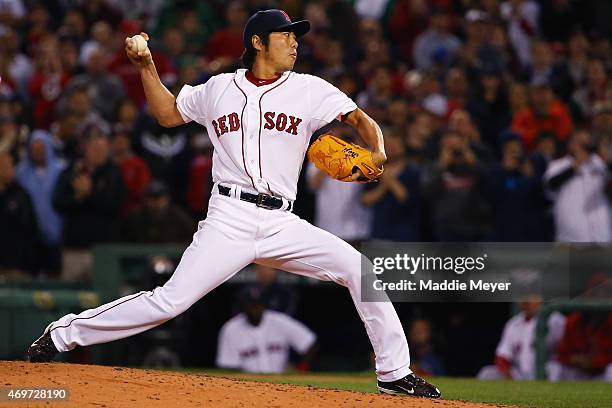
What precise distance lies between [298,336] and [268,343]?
249mm

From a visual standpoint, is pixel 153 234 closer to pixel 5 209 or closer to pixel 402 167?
pixel 5 209

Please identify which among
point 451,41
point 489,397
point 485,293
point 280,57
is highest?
point 451,41

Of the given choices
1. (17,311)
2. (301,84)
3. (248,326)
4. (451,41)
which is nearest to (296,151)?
(301,84)

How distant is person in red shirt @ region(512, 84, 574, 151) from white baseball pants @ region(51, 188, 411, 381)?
18.2ft

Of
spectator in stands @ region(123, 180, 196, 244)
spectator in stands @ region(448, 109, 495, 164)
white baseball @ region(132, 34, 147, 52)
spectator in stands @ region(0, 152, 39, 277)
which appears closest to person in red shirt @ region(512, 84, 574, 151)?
spectator in stands @ region(448, 109, 495, 164)

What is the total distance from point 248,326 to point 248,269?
495 millimetres

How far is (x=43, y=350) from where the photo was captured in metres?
6.09

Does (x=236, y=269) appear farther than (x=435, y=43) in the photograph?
No

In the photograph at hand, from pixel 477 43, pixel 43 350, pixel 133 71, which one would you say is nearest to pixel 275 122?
pixel 43 350

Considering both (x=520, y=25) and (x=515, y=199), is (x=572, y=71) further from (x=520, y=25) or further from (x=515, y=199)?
(x=515, y=199)

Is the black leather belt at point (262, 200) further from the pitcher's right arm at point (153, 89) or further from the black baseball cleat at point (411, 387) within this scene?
the black baseball cleat at point (411, 387)

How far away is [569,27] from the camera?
13531 mm

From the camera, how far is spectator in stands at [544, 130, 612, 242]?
1014cm

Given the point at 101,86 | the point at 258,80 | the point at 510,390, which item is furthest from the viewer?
the point at 101,86
